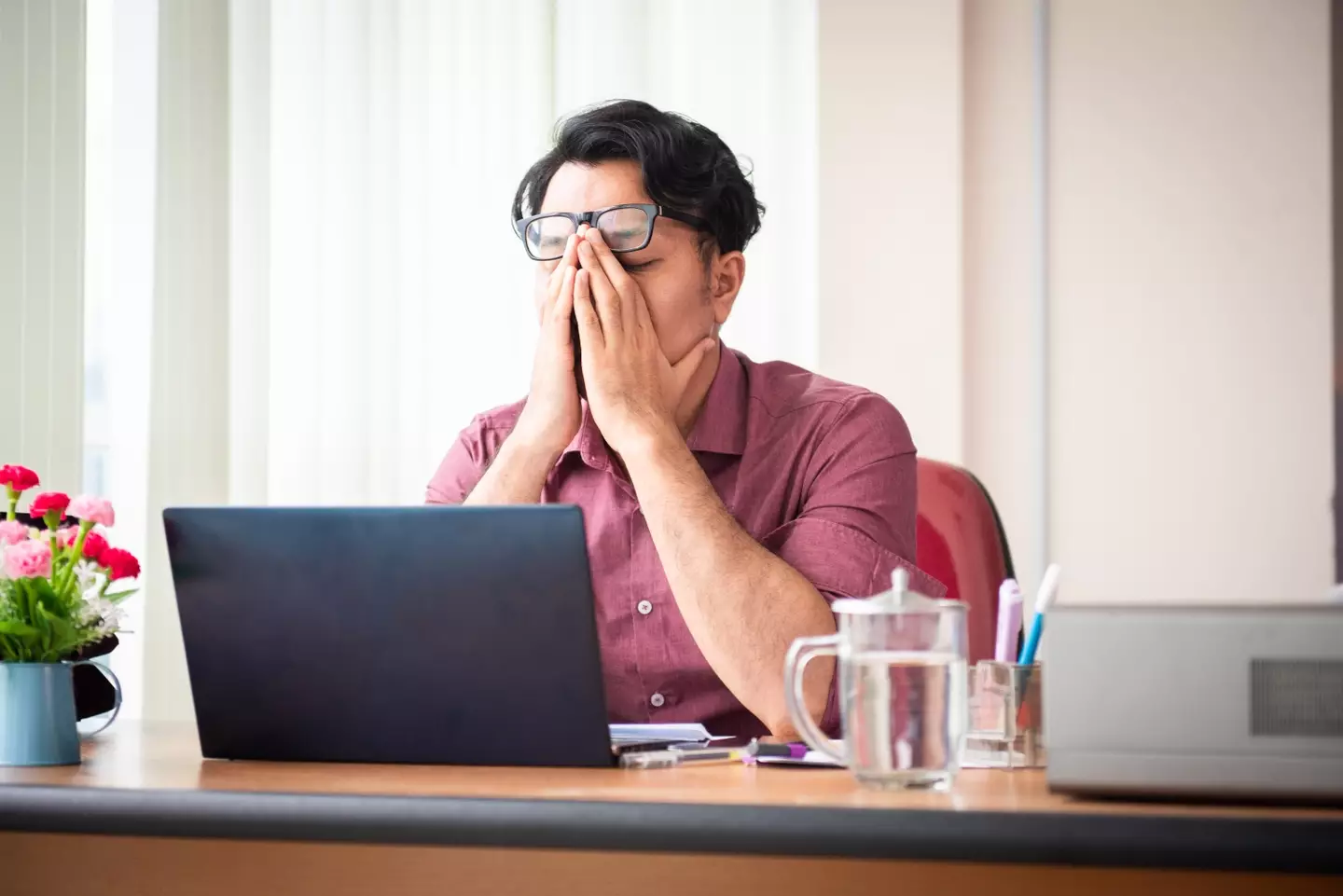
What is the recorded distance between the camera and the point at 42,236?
236cm

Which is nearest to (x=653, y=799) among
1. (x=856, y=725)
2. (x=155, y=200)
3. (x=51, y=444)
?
(x=856, y=725)

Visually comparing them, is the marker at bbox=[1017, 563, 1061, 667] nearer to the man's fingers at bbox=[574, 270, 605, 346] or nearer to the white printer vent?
the white printer vent

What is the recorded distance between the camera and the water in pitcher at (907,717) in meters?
0.78

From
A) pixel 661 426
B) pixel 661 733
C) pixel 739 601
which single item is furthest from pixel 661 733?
pixel 661 426

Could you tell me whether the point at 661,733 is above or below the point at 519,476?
below

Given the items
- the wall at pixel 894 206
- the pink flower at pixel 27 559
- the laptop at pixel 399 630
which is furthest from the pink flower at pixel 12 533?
the wall at pixel 894 206

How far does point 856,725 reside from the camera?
794 millimetres

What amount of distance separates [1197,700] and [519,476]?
0.91 metres

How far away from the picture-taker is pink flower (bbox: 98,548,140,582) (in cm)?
104

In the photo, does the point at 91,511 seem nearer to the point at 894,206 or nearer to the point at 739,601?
the point at 739,601

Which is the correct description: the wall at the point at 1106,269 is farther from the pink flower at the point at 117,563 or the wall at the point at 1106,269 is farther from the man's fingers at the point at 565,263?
the pink flower at the point at 117,563

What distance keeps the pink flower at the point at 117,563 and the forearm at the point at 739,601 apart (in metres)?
0.45

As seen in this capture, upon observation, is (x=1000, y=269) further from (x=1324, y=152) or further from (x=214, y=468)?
(x=214, y=468)

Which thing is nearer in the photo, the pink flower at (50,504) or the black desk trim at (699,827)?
the black desk trim at (699,827)
